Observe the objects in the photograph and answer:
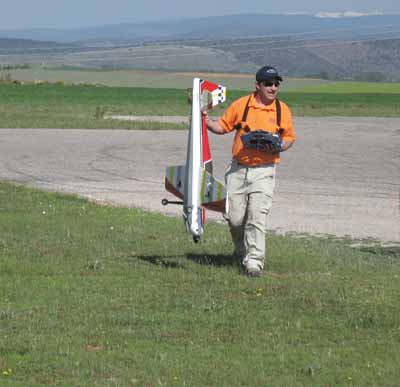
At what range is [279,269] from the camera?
455 inches

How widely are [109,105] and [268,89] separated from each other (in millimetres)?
42770

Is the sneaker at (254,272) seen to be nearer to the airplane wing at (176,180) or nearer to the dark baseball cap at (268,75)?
the airplane wing at (176,180)

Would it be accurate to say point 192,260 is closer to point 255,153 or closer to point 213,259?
point 213,259

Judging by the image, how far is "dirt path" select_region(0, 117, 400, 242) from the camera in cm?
1731

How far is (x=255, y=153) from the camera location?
1117 centimetres

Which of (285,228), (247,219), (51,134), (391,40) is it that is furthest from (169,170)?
(391,40)

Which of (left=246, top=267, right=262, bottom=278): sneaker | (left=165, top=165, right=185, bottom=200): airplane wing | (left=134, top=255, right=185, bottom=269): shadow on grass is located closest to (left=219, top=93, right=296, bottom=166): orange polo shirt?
(left=165, top=165, right=185, bottom=200): airplane wing

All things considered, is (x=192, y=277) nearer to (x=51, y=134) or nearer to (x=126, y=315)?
(x=126, y=315)

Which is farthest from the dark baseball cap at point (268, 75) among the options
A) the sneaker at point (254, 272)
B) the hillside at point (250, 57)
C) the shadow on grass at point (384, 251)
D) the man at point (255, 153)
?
the hillside at point (250, 57)

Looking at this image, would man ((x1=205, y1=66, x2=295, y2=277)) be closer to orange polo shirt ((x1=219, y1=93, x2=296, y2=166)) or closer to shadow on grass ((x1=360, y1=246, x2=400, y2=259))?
orange polo shirt ((x1=219, y1=93, x2=296, y2=166))

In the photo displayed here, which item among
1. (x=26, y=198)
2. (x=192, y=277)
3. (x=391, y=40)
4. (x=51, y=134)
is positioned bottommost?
(x=391, y=40)

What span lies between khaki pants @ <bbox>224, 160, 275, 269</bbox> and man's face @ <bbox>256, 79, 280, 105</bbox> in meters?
0.56

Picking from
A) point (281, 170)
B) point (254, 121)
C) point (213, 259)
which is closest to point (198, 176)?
point (254, 121)

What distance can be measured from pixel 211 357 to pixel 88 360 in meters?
0.70
